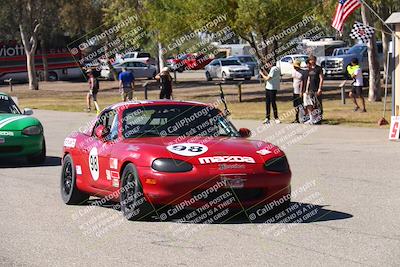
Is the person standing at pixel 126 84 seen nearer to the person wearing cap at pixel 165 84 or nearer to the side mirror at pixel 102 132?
the person wearing cap at pixel 165 84

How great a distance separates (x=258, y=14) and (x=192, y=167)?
86.6 ft

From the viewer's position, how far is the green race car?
51.4ft

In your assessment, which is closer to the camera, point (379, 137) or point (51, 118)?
point (379, 137)

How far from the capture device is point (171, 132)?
33.9 ft

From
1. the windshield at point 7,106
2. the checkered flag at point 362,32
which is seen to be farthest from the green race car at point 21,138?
the checkered flag at point 362,32

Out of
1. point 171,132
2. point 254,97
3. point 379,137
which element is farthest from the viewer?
point 254,97

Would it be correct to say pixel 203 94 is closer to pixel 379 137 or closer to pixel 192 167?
pixel 379 137

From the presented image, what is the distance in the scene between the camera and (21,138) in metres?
15.8

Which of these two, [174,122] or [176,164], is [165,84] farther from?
[176,164]

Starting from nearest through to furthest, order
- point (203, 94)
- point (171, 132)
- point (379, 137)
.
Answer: point (171, 132) < point (379, 137) < point (203, 94)

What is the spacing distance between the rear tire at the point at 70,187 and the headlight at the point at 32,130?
4587 mm

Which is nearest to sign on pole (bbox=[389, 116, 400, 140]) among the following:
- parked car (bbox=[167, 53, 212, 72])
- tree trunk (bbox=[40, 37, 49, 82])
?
parked car (bbox=[167, 53, 212, 72])

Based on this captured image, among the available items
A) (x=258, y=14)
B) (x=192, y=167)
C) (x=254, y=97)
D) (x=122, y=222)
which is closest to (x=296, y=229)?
(x=192, y=167)

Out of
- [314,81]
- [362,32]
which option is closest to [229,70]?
[362,32]
